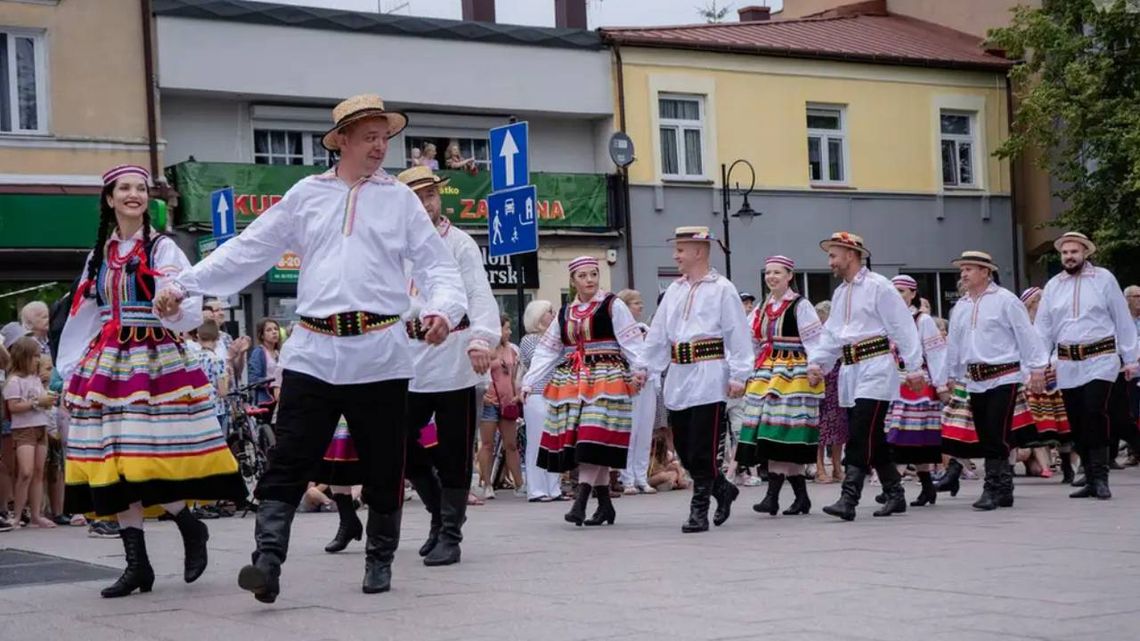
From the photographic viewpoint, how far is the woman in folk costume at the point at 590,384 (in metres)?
12.7

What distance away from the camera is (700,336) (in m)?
12.0

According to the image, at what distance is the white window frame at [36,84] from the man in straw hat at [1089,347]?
53.8 ft

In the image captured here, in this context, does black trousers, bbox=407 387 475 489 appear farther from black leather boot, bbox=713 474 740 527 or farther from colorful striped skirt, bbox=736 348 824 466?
colorful striped skirt, bbox=736 348 824 466

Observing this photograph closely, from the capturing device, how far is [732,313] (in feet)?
39.2

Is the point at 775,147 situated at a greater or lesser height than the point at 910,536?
greater

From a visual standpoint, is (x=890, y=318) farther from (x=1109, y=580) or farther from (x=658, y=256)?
(x=658, y=256)

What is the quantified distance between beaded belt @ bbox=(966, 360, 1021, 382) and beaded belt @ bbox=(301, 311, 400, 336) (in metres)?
6.64

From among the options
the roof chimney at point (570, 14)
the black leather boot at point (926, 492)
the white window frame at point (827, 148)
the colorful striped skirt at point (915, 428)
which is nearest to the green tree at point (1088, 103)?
the white window frame at point (827, 148)

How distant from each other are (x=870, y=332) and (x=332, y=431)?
18.4 ft

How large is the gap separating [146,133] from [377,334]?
19.6 meters

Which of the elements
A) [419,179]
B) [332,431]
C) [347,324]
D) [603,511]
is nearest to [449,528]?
[332,431]

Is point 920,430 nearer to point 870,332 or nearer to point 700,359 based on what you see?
point 870,332

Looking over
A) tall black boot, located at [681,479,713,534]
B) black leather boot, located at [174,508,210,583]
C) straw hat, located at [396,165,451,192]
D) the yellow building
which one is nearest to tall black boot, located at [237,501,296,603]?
black leather boot, located at [174,508,210,583]

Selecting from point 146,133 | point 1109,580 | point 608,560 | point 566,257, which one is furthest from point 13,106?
Result: point 1109,580
